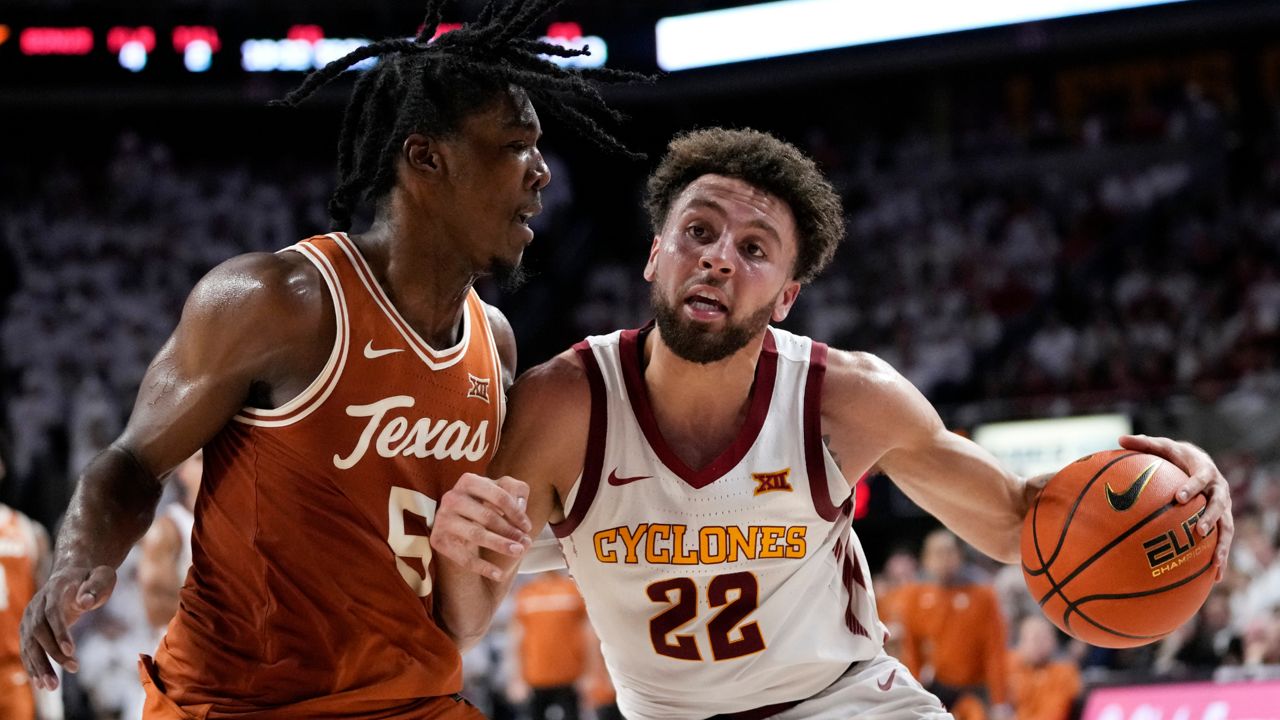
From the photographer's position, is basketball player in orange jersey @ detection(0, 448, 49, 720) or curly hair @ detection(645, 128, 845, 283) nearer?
curly hair @ detection(645, 128, 845, 283)

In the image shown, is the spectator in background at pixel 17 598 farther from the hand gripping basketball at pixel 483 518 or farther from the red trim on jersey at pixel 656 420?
the hand gripping basketball at pixel 483 518

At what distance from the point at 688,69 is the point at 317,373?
35.6ft

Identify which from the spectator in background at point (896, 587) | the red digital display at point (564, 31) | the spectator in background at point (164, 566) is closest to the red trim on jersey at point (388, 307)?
the spectator in background at point (164, 566)

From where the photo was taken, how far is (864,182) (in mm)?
14883

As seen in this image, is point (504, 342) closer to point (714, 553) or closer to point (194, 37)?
point (714, 553)

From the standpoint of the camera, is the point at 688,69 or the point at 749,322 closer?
the point at 749,322

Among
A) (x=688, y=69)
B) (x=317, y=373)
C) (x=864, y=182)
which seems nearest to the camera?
(x=317, y=373)

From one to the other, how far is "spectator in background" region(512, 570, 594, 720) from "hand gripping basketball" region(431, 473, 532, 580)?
22.9 feet

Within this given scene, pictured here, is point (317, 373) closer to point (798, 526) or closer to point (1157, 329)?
point (798, 526)

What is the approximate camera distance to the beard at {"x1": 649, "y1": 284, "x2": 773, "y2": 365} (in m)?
3.10

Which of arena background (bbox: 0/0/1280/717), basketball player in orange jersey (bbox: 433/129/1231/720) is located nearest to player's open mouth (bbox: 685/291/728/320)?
basketball player in orange jersey (bbox: 433/129/1231/720)

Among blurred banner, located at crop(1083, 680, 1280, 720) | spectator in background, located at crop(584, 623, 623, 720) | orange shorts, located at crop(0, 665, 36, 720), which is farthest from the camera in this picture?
spectator in background, located at crop(584, 623, 623, 720)

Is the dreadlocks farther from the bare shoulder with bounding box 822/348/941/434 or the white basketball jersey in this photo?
→ the bare shoulder with bounding box 822/348/941/434

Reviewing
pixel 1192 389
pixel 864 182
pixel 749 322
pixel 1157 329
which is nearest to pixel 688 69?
pixel 864 182
